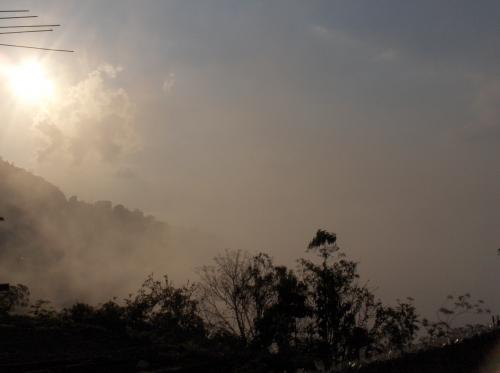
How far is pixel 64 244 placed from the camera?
133875 millimetres

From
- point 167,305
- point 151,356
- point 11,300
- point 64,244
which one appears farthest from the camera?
point 64,244

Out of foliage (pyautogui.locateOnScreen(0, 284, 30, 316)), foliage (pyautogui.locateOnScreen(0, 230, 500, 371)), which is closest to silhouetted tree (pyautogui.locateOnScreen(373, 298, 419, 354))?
foliage (pyautogui.locateOnScreen(0, 230, 500, 371))

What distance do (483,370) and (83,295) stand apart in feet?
364

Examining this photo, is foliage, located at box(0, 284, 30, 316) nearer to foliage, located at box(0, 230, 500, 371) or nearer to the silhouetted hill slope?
foliage, located at box(0, 230, 500, 371)

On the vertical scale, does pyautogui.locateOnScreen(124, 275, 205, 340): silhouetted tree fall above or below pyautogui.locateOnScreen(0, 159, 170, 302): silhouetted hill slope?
below

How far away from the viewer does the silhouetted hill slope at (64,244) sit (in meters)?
110

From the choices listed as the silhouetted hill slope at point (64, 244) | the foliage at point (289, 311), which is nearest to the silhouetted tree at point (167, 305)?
the foliage at point (289, 311)

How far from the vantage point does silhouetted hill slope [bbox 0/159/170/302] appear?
110 m

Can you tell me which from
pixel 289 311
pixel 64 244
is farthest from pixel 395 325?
pixel 64 244

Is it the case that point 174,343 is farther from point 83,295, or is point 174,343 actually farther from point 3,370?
point 83,295

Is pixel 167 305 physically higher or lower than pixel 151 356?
higher

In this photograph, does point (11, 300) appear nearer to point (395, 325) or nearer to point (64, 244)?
point (395, 325)

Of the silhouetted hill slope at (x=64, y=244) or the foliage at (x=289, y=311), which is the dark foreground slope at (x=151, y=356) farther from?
the silhouetted hill slope at (x=64, y=244)

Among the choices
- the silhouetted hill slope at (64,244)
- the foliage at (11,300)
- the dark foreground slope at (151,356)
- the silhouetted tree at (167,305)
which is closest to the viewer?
the dark foreground slope at (151,356)
